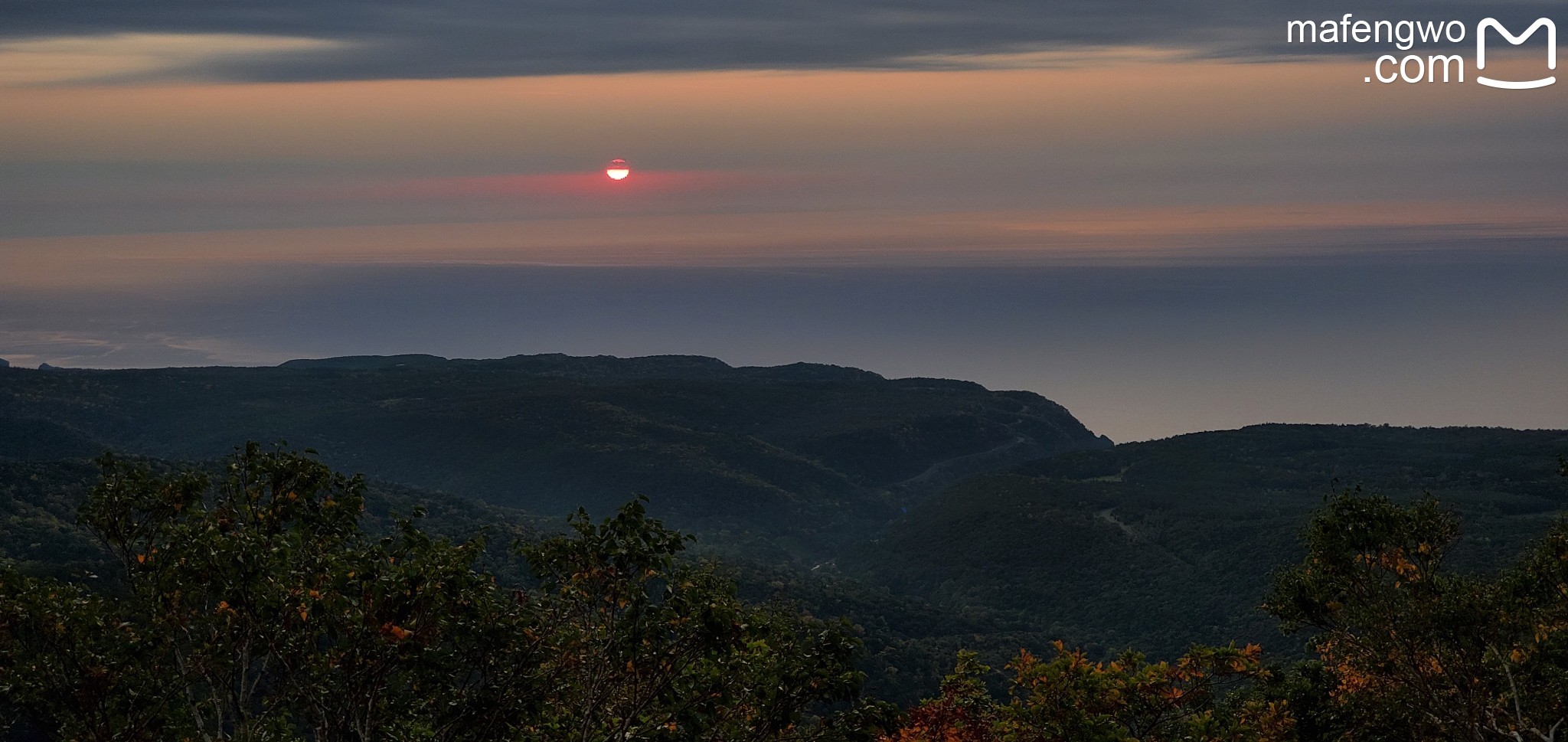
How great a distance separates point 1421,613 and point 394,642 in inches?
711

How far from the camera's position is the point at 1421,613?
22844mm

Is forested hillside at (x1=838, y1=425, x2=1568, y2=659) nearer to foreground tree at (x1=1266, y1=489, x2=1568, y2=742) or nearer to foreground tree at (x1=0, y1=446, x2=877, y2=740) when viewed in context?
foreground tree at (x1=1266, y1=489, x2=1568, y2=742)

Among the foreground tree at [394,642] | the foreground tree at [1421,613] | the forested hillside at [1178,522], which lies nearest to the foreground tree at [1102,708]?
the foreground tree at [1421,613]

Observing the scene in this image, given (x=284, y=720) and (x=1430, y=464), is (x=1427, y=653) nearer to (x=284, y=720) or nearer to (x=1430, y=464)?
(x=284, y=720)

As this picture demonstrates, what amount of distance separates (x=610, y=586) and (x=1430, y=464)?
166 meters

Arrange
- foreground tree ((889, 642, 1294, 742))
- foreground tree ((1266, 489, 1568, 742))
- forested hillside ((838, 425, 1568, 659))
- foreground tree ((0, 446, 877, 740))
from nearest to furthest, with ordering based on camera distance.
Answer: foreground tree ((0, 446, 877, 740)) → foreground tree ((1266, 489, 1568, 742)) → foreground tree ((889, 642, 1294, 742)) → forested hillside ((838, 425, 1568, 659))

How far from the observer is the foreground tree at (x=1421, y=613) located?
22.9m

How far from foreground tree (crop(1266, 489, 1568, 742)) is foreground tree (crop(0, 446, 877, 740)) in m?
11.1

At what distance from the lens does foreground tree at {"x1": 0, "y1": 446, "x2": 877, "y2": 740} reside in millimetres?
17156

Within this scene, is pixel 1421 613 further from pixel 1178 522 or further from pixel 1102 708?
pixel 1178 522

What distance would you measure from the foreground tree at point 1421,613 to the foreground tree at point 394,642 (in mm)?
11125

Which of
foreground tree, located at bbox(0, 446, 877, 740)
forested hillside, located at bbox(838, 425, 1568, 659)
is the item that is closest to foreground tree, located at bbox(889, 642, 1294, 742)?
foreground tree, located at bbox(0, 446, 877, 740)

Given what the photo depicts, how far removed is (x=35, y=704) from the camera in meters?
18.4

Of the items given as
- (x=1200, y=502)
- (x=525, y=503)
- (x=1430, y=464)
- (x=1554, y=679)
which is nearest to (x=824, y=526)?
(x=525, y=503)
